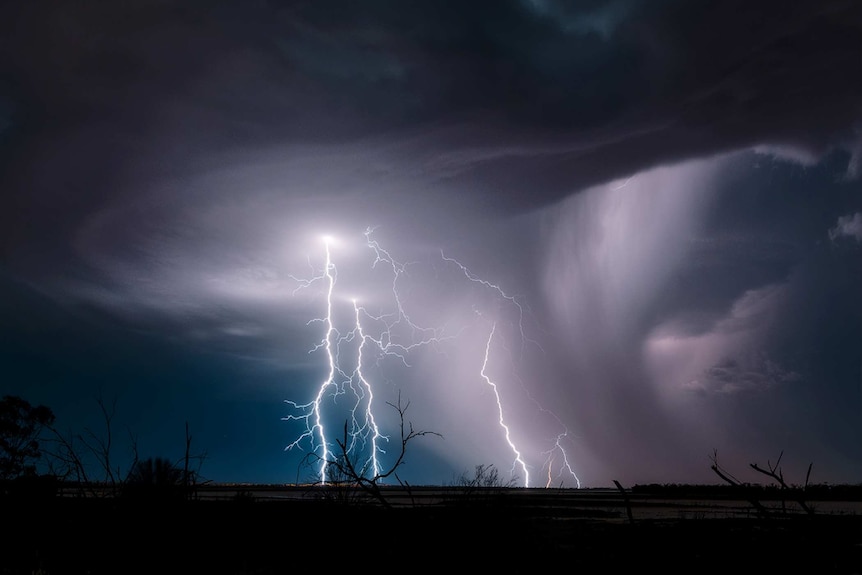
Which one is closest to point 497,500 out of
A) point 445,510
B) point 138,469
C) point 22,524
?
point 445,510

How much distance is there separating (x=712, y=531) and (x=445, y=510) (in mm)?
11325

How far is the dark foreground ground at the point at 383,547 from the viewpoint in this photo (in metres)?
11.1

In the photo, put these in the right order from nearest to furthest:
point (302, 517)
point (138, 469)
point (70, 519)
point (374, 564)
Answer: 1. point (374, 564)
2. point (138, 469)
3. point (70, 519)
4. point (302, 517)

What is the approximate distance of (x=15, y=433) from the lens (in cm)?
5334

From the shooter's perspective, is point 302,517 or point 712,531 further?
point 302,517

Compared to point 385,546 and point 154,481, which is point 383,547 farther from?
point 154,481

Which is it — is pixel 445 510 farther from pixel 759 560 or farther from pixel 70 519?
pixel 70 519

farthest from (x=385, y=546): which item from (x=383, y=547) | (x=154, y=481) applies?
(x=154, y=481)

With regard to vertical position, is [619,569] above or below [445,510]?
below

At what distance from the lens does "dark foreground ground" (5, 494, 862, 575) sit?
438 inches

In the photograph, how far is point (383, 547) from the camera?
12.7m

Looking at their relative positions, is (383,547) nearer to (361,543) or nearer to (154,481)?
(361,543)

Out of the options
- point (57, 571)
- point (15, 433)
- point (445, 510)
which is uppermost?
point (15, 433)

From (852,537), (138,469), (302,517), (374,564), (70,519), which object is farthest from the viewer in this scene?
(302,517)
